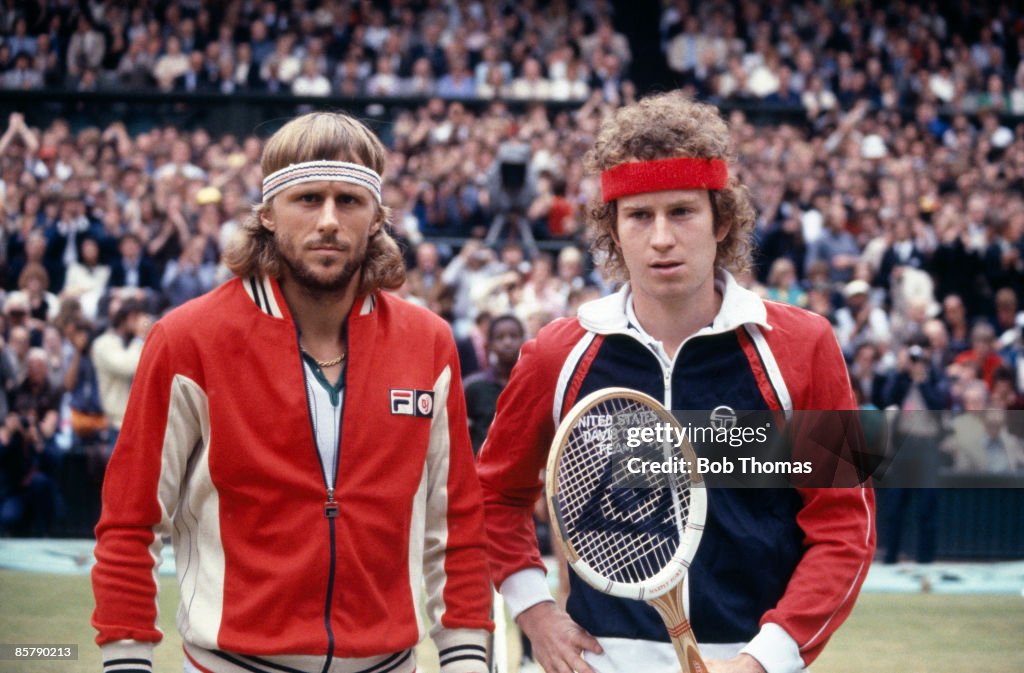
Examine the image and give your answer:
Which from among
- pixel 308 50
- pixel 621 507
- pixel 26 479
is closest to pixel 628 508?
pixel 621 507

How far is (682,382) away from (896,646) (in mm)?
5515

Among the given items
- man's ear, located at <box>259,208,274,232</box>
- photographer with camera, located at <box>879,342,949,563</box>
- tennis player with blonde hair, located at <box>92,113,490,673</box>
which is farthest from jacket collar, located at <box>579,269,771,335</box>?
photographer with camera, located at <box>879,342,949,563</box>

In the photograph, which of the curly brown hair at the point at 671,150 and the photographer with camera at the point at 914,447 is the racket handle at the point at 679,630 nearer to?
the curly brown hair at the point at 671,150

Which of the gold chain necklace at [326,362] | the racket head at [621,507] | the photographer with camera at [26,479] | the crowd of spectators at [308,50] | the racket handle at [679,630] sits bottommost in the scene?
the photographer with camera at [26,479]

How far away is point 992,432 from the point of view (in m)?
9.97

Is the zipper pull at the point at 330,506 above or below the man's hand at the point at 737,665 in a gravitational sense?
above

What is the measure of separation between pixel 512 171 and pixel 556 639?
44.0ft

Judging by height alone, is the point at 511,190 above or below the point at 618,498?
above

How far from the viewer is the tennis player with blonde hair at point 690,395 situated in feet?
10.9

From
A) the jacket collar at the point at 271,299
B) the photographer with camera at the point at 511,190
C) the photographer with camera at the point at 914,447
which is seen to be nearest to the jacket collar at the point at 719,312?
the jacket collar at the point at 271,299

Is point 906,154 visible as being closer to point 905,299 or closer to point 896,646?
point 905,299

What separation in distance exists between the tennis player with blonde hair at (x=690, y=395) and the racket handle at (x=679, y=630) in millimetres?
73

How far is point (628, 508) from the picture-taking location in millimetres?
3316

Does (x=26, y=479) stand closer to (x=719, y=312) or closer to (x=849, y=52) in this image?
(x=719, y=312)
